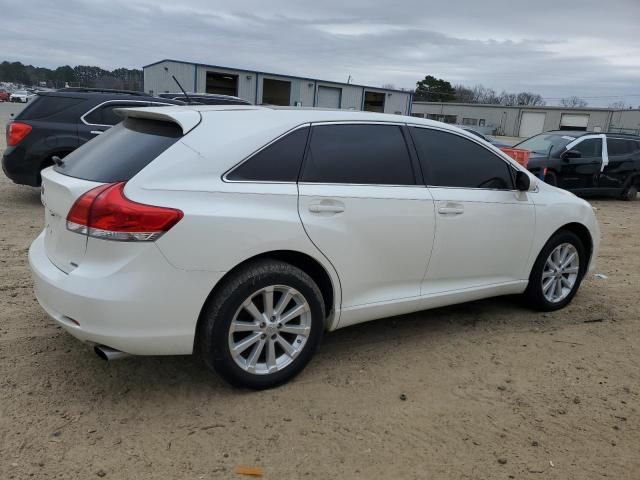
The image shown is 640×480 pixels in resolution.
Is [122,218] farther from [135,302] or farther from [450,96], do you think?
[450,96]

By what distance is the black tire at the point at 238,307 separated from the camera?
3062 millimetres

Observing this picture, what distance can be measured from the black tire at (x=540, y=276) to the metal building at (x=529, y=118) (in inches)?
1996

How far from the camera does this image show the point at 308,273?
3504mm

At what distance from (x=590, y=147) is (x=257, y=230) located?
11467 millimetres

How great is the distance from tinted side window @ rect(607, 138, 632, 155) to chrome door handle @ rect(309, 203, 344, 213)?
11.5m

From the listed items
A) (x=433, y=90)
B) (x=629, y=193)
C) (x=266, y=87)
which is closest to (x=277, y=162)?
(x=629, y=193)

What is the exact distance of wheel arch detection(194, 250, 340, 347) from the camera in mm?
3094

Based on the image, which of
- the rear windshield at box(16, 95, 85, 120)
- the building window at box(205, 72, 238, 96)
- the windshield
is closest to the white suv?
the rear windshield at box(16, 95, 85, 120)

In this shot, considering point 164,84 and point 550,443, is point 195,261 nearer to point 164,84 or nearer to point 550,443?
point 550,443

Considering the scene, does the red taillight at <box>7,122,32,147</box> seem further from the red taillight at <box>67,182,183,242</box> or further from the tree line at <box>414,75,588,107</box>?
the tree line at <box>414,75,588,107</box>

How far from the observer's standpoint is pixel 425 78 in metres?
85.1

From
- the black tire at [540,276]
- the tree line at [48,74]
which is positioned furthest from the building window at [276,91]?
the black tire at [540,276]

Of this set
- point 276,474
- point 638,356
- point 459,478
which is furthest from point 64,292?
point 638,356

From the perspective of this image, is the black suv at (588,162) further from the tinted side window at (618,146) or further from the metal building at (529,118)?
the metal building at (529,118)
